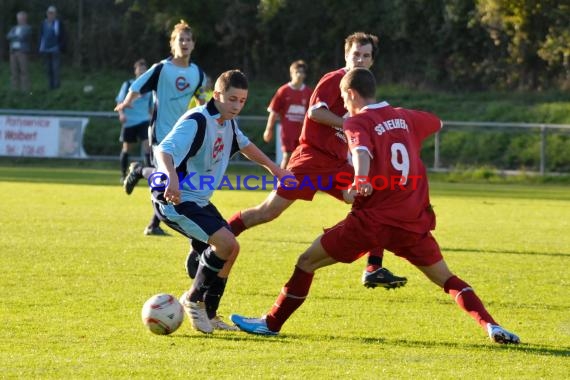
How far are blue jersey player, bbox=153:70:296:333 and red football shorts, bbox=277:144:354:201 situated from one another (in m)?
1.86

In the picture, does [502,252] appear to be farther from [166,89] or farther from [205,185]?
[205,185]

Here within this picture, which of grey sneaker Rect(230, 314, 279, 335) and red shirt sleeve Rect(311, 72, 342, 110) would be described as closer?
grey sneaker Rect(230, 314, 279, 335)

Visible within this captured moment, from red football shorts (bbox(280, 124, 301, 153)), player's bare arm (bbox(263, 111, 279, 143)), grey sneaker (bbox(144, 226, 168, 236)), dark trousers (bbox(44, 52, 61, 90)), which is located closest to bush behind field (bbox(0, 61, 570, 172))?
dark trousers (bbox(44, 52, 61, 90))

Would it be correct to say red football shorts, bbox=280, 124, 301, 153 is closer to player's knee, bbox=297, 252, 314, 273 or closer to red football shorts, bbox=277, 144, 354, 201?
red football shorts, bbox=277, 144, 354, 201

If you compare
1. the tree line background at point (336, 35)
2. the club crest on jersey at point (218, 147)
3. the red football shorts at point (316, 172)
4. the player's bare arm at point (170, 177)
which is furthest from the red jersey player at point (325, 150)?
the tree line background at point (336, 35)

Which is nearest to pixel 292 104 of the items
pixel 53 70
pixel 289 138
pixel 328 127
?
pixel 289 138

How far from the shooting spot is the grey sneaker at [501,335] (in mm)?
6730

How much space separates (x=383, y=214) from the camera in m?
6.76

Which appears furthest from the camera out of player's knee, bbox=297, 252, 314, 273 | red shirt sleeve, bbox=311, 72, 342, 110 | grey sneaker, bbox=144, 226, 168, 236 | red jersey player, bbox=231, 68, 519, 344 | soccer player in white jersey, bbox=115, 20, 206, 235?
grey sneaker, bbox=144, 226, 168, 236

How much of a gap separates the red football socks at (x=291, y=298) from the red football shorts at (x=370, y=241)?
254 mm

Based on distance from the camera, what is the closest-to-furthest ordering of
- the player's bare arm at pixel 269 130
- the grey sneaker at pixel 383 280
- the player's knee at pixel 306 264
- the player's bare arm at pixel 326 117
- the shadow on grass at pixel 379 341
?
the shadow on grass at pixel 379 341 < the player's knee at pixel 306 264 < the grey sneaker at pixel 383 280 < the player's bare arm at pixel 326 117 < the player's bare arm at pixel 269 130

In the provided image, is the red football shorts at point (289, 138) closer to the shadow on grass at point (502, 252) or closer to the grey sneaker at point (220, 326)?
the shadow on grass at point (502, 252)

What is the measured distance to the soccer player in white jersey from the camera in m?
11.4

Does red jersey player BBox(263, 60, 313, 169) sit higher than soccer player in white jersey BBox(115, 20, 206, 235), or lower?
lower
